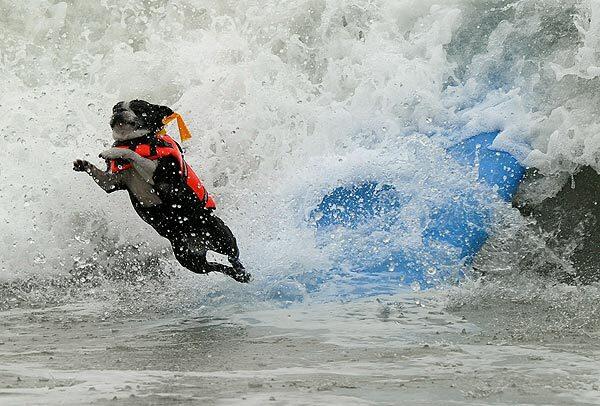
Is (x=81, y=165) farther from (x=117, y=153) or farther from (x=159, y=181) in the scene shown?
(x=159, y=181)

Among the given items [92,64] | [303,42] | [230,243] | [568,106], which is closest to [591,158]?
[568,106]

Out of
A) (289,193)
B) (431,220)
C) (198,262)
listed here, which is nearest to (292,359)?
(198,262)

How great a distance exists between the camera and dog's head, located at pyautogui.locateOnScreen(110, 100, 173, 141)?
225 inches

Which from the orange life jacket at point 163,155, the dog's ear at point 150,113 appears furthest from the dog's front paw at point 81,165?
the dog's ear at point 150,113

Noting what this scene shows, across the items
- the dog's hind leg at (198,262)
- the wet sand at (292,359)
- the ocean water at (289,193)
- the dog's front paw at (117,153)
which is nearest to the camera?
the wet sand at (292,359)

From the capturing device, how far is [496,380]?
11.1 feet

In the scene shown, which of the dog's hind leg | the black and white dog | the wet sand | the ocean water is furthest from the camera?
the dog's hind leg

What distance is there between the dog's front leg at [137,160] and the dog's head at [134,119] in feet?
0.44

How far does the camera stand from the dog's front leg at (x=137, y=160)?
559 cm

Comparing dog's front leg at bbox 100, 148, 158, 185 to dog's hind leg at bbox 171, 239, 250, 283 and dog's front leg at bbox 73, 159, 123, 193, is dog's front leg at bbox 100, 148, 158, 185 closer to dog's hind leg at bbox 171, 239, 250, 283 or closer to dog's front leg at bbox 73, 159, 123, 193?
dog's front leg at bbox 73, 159, 123, 193

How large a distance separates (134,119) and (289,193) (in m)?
1.82

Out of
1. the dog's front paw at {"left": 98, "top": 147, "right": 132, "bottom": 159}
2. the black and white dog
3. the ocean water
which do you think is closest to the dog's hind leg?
the black and white dog

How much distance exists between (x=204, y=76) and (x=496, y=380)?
6.10 meters

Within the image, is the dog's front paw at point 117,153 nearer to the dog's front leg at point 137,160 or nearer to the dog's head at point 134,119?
the dog's front leg at point 137,160
